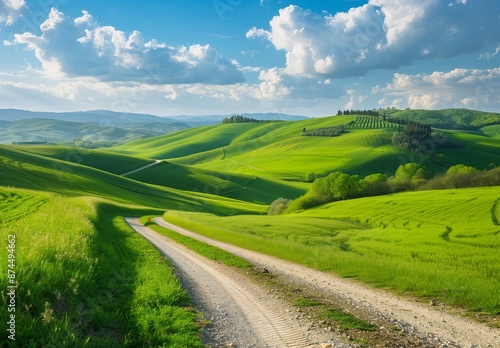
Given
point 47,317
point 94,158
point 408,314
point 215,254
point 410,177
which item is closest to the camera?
point 47,317

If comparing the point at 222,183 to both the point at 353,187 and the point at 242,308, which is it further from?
the point at 242,308

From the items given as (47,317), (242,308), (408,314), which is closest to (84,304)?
(47,317)

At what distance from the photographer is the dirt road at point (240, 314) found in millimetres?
10273

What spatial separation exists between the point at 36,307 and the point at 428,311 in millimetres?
13042

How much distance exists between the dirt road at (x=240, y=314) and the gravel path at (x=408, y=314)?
2.88m

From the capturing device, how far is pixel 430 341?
1027cm

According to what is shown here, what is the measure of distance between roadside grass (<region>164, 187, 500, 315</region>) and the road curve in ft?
21.4

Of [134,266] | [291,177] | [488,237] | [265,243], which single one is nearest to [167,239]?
[265,243]

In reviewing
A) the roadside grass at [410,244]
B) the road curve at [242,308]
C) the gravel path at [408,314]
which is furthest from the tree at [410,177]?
the road curve at [242,308]

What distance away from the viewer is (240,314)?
12484 millimetres

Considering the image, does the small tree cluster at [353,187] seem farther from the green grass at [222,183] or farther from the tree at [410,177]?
the green grass at [222,183]

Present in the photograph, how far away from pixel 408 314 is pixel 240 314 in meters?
6.09

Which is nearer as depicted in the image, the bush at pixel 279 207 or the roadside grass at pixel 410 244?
the roadside grass at pixel 410 244

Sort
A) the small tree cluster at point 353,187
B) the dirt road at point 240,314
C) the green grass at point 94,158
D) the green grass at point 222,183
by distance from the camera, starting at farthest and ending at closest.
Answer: the green grass at point 94,158
the green grass at point 222,183
the small tree cluster at point 353,187
the dirt road at point 240,314
